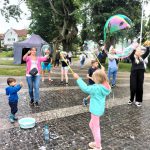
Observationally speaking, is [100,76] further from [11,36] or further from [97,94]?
[11,36]

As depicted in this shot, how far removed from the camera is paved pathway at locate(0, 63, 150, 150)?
18.9ft

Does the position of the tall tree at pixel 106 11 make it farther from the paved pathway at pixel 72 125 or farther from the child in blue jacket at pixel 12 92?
the child in blue jacket at pixel 12 92

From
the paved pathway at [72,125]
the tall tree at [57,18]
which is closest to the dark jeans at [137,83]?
the paved pathway at [72,125]

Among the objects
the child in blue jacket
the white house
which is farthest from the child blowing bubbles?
the white house

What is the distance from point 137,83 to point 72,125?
340 centimetres

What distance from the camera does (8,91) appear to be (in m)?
7.03

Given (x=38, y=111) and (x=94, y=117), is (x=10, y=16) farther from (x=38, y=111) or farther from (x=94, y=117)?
(x=94, y=117)

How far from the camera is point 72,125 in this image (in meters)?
7.03

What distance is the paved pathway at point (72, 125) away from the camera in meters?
5.77

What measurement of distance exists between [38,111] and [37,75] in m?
1.18

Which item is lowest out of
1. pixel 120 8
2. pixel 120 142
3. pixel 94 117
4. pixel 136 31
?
pixel 120 142

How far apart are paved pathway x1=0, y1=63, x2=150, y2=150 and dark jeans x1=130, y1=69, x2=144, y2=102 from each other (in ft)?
1.39

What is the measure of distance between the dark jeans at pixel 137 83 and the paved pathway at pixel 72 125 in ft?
1.39

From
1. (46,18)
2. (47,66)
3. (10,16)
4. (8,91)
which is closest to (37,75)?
(8,91)
